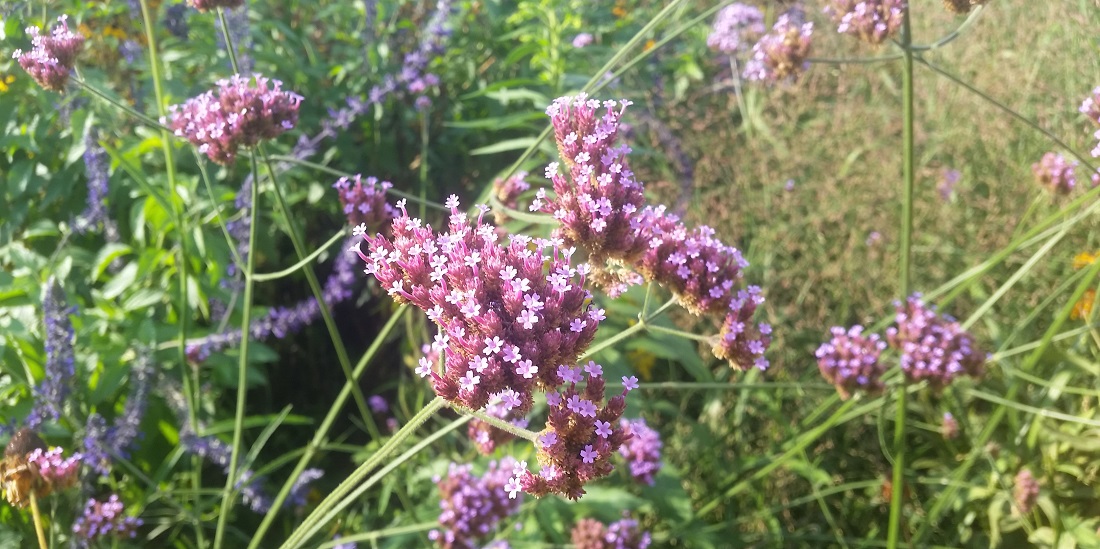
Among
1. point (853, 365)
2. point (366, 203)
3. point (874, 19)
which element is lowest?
point (853, 365)

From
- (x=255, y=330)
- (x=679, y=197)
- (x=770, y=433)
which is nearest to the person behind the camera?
(x=255, y=330)

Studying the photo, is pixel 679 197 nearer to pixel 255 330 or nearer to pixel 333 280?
pixel 333 280

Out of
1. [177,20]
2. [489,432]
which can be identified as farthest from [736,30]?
[489,432]

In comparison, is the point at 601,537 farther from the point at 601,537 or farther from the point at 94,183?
the point at 94,183

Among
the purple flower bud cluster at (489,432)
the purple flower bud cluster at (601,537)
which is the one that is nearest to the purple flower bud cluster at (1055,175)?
the purple flower bud cluster at (601,537)

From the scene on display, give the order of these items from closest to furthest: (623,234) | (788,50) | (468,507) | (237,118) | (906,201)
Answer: (623,234) → (237,118) → (906,201) → (468,507) → (788,50)

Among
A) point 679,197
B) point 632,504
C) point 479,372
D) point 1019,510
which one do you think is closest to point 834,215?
point 679,197

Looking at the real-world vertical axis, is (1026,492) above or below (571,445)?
below
